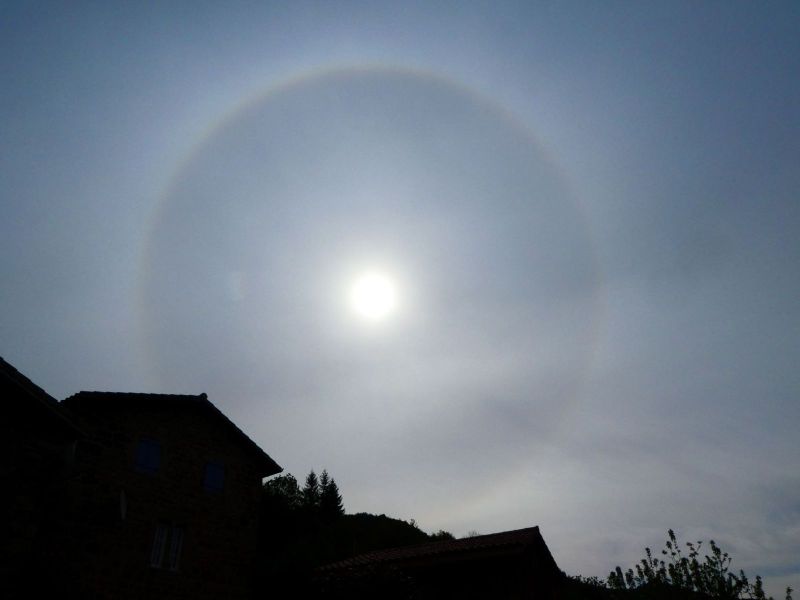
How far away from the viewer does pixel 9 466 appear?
12227 millimetres

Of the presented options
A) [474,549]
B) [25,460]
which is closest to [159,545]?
[25,460]

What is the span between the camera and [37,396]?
12789 mm

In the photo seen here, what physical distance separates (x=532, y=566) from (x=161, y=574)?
1368cm

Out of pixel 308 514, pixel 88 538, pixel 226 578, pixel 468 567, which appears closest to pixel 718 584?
pixel 468 567

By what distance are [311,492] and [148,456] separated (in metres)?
75.8

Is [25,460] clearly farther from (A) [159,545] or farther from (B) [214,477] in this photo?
(B) [214,477]

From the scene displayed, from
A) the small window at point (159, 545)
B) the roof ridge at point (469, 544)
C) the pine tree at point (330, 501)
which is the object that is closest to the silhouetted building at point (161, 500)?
the small window at point (159, 545)

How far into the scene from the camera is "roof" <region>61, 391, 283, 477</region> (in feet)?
75.5

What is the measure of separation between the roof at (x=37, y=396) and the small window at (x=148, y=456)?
34.4 ft

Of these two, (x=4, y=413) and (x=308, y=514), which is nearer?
(x=4, y=413)

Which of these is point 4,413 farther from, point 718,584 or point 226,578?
point 718,584

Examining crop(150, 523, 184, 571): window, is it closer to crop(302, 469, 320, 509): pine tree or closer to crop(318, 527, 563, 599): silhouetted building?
crop(318, 527, 563, 599): silhouetted building

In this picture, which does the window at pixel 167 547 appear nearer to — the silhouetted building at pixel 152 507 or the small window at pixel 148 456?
the silhouetted building at pixel 152 507

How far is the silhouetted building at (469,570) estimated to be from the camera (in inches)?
742
